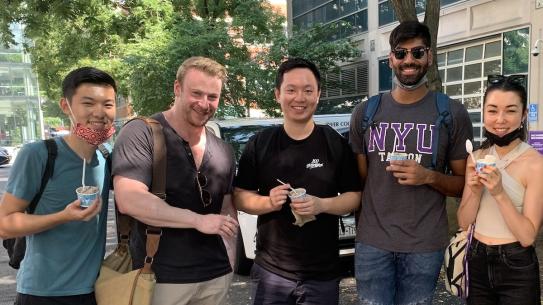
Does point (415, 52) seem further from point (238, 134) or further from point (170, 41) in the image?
point (170, 41)

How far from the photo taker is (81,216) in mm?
2035

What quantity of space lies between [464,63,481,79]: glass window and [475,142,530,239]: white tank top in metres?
12.9

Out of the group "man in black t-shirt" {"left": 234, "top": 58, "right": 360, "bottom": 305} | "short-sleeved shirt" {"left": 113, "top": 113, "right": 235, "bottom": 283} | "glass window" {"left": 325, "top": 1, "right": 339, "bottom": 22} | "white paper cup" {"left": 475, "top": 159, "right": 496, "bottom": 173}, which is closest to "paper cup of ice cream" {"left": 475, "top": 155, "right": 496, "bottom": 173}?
"white paper cup" {"left": 475, "top": 159, "right": 496, "bottom": 173}

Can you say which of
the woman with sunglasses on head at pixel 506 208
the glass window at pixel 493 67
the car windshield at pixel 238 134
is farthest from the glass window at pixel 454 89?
the woman with sunglasses on head at pixel 506 208

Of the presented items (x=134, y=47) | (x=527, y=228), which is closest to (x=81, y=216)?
(x=527, y=228)

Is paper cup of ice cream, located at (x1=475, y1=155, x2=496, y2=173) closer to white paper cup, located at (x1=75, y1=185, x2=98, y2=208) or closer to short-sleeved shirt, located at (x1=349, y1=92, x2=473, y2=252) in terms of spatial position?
short-sleeved shirt, located at (x1=349, y1=92, x2=473, y2=252)

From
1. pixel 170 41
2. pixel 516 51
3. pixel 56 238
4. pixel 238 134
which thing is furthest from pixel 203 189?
pixel 516 51

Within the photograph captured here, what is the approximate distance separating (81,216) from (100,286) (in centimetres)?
41

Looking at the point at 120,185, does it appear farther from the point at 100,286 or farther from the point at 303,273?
the point at 303,273

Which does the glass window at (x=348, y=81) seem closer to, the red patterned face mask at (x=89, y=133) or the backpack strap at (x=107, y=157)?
the backpack strap at (x=107, y=157)

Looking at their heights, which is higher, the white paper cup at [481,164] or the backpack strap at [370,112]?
the backpack strap at [370,112]

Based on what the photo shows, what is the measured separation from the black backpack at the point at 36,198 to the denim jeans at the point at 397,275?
156 centimetres

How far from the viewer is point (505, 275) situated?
237 centimetres

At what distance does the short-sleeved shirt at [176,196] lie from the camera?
2.25 m
